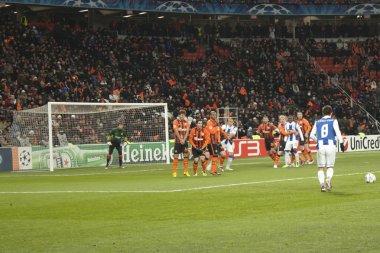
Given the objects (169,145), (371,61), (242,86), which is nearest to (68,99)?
(169,145)

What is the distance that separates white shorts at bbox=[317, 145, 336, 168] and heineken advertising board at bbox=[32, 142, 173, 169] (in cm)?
1781

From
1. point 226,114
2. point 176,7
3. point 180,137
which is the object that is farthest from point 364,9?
point 180,137

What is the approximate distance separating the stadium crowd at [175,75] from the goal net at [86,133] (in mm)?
1383

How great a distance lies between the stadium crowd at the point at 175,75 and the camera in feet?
130

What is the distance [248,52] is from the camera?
54094 mm

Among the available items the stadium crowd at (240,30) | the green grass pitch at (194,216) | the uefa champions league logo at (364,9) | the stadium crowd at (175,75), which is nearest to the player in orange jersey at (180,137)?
the green grass pitch at (194,216)

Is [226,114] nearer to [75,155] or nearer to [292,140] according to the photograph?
[75,155]

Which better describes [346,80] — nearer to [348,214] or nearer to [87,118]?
[87,118]

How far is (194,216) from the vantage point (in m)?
13.4

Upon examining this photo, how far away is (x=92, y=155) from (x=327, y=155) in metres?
18.7

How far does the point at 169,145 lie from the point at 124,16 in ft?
65.5

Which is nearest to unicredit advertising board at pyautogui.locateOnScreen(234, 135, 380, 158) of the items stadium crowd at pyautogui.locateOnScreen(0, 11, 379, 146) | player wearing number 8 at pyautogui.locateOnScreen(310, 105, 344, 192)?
stadium crowd at pyautogui.locateOnScreen(0, 11, 379, 146)

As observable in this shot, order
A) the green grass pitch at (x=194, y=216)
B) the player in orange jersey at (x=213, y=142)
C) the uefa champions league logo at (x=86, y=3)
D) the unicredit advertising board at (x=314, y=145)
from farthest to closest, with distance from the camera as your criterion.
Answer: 1. the uefa champions league logo at (x=86, y=3)
2. the unicredit advertising board at (x=314, y=145)
3. the player in orange jersey at (x=213, y=142)
4. the green grass pitch at (x=194, y=216)

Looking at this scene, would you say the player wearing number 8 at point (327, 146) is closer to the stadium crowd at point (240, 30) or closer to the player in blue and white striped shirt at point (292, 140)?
the player in blue and white striped shirt at point (292, 140)
